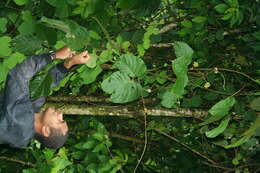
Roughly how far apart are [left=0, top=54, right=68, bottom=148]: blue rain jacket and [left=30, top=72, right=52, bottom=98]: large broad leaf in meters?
0.25

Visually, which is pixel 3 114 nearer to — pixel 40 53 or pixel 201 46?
pixel 40 53

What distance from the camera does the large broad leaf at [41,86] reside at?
1236 millimetres

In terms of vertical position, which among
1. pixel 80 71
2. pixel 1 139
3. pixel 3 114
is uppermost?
pixel 80 71

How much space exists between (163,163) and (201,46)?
1.12 metres

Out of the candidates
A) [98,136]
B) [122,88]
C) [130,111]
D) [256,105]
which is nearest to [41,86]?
[122,88]

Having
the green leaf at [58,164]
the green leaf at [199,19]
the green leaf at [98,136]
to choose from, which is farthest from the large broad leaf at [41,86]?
the green leaf at [199,19]

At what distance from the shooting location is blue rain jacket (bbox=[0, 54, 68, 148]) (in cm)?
154

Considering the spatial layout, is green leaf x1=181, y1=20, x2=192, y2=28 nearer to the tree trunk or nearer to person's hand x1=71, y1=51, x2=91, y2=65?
the tree trunk

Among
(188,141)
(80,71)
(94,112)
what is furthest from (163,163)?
(80,71)

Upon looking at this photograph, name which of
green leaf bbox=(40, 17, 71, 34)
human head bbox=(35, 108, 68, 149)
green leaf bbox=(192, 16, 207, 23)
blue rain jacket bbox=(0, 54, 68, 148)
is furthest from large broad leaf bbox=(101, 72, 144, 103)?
green leaf bbox=(192, 16, 207, 23)

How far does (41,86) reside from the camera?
4.18 feet

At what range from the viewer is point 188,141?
2764 mm

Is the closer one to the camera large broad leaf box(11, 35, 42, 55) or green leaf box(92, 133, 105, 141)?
large broad leaf box(11, 35, 42, 55)

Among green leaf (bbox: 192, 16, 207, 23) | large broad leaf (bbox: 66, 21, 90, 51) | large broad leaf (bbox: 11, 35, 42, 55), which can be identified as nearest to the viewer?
large broad leaf (bbox: 66, 21, 90, 51)
